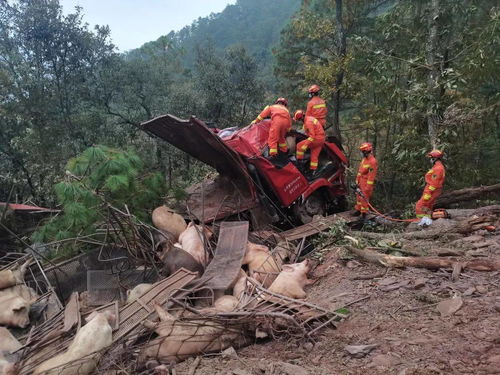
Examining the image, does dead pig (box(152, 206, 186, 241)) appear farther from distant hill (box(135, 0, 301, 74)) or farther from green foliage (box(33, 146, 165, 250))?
distant hill (box(135, 0, 301, 74))

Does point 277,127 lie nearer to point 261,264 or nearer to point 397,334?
point 261,264

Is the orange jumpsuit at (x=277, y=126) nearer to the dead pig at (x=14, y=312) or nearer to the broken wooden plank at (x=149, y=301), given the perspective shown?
the broken wooden plank at (x=149, y=301)

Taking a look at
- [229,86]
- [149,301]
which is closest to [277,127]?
[149,301]

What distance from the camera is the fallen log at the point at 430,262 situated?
14.0ft

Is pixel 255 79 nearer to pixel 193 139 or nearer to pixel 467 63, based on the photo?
pixel 467 63

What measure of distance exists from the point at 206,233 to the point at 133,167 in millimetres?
1510

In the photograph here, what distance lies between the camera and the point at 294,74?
15.3m

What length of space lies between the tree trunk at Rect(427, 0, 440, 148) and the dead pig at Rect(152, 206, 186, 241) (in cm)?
547

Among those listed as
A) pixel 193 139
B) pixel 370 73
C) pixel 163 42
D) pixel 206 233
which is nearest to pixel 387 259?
pixel 206 233

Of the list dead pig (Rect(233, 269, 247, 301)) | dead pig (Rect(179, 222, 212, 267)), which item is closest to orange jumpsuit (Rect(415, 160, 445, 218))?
dead pig (Rect(179, 222, 212, 267))

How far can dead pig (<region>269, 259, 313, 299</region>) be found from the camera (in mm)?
4426

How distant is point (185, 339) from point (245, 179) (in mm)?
3564

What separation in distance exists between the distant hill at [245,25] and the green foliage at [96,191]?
137 feet

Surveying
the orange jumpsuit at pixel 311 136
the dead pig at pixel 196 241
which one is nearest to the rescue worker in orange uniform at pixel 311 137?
Result: the orange jumpsuit at pixel 311 136
